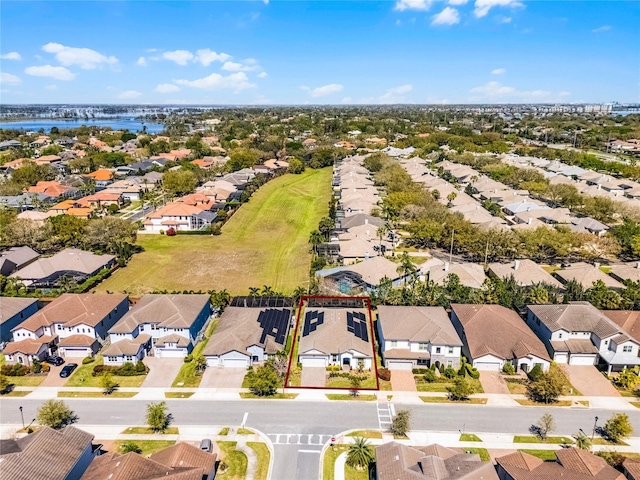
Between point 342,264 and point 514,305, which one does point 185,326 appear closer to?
point 342,264

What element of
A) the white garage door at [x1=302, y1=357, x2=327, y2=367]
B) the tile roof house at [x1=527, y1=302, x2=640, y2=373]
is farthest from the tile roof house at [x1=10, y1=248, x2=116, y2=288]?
the tile roof house at [x1=527, y1=302, x2=640, y2=373]

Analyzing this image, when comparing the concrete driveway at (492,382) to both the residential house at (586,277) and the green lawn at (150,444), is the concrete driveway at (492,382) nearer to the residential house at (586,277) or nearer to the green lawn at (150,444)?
the residential house at (586,277)

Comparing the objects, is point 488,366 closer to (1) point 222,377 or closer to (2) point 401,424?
(2) point 401,424

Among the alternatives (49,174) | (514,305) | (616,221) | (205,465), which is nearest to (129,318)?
(205,465)

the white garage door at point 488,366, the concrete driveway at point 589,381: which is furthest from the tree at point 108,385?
the concrete driveway at point 589,381

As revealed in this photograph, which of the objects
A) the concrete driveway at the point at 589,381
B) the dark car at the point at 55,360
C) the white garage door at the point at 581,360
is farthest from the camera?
the dark car at the point at 55,360

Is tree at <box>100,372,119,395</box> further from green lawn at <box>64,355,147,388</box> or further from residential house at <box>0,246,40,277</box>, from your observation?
residential house at <box>0,246,40,277</box>
